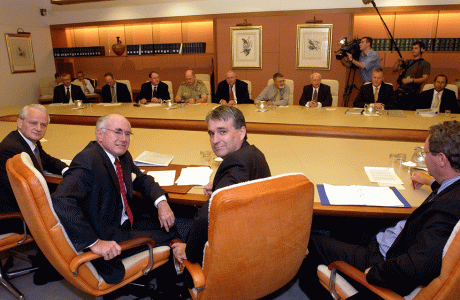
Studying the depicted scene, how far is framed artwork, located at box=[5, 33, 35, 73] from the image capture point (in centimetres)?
725

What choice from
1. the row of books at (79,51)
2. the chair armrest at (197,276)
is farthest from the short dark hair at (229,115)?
the row of books at (79,51)

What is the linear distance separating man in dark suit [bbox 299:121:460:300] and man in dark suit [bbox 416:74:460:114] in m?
3.75

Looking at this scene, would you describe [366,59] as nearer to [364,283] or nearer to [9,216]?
[364,283]

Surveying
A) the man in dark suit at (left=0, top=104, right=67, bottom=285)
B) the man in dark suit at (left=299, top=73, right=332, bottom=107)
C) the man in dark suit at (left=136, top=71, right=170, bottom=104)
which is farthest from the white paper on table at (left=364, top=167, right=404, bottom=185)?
the man in dark suit at (left=136, top=71, right=170, bottom=104)

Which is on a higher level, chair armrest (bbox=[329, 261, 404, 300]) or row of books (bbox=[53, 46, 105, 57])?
row of books (bbox=[53, 46, 105, 57])

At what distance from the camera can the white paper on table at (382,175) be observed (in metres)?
2.00

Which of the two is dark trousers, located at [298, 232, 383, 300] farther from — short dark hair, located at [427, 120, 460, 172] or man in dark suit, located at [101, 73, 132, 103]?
man in dark suit, located at [101, 73, 132, 103]

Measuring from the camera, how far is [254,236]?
45.6 inches

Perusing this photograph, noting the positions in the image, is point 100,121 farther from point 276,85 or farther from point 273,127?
point 276,85

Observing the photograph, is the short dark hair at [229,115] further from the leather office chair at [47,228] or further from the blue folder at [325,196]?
the leather office chair at [47,228]

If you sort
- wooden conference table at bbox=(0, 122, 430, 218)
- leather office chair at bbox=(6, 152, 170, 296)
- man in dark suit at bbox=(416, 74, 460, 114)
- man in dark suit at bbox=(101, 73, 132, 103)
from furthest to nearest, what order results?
man in dark suit at bbox=(101, 73, 132, 103)
man in dark suit at bbox=(416, 74, 460, 114)
wooden conference table at bbox=(0, 122, 430, 218)
leather office chair at bbox=(6, 152, 170, 296)

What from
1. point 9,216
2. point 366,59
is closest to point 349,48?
point 366,59

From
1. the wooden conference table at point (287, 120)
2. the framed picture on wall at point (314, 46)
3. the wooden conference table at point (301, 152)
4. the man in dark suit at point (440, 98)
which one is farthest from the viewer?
the framed picture on wall at point (314, 46)

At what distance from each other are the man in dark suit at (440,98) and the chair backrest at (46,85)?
777 centimetres
